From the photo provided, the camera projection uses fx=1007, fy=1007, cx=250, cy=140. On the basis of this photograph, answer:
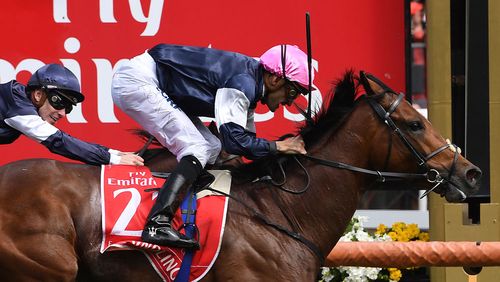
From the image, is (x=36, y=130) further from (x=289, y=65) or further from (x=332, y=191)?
(x=332, y=191)

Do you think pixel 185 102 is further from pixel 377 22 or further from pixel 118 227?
pixel 377 22

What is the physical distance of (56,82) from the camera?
5410 millimetres

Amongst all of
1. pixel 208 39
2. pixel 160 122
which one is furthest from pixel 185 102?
pixel 208 39

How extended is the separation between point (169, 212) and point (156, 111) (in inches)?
23.8

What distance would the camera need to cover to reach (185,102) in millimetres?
5402

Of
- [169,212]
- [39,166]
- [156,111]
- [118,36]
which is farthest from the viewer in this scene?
[118,36]

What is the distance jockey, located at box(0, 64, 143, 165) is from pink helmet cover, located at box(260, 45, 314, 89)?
2.78 ft

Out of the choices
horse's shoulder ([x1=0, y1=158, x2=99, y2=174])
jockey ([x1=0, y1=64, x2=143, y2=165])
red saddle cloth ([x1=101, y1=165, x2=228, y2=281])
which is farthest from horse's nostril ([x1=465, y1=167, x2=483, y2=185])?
horse's shoulder ([x1=0, y1=158, x2=99, y2=174])

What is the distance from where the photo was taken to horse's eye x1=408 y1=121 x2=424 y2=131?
5.37 meters

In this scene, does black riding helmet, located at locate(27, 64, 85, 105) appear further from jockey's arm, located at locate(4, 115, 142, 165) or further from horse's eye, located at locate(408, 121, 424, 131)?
horse's eye, located at locate(408, 121, 424, 131)

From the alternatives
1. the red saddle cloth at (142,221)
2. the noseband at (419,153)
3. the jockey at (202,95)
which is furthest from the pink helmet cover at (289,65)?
the red saddle cloth at (142,221)

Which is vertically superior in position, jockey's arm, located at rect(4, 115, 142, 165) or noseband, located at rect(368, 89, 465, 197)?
jockey's arm, located at rect(4, 115, 142, 165)

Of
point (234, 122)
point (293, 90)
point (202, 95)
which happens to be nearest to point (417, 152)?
point (293, 90)

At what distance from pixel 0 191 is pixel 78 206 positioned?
389 mm
